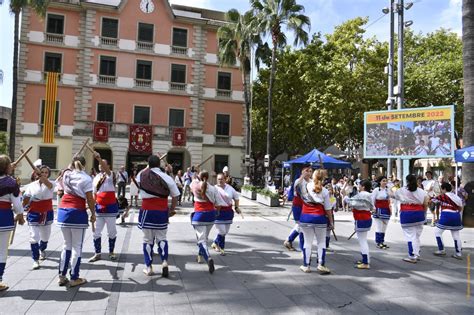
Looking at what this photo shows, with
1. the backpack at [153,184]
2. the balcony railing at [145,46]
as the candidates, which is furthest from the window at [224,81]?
the backpack at [153,184]

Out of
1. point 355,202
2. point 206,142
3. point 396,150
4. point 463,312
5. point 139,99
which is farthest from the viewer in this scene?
point 206,142

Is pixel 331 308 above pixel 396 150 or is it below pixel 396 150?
below

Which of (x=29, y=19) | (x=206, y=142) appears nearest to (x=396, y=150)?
(x=206, y=142)

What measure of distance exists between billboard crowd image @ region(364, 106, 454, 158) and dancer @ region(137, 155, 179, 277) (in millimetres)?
11630

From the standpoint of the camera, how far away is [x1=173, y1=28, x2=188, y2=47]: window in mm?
29594

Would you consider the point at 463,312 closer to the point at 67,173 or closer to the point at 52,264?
the point at 67,173

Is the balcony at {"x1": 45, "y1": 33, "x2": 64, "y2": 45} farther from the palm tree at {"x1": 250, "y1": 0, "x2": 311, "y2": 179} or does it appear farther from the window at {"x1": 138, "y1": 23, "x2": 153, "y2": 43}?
the palm tree at {"x1": 250, "y1": 0, "x2": 311, "y2": 179}

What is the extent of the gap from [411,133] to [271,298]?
11.9 meters

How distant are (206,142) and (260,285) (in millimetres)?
25240

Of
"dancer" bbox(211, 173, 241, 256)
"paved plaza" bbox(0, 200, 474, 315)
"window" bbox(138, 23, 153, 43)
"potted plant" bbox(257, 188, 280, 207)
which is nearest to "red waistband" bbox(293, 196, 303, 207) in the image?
"paved plaza" bbox(0, 200, 474, 315)

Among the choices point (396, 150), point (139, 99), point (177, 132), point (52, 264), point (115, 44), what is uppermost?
point (115, 44)

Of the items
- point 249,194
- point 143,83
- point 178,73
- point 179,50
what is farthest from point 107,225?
point 179,50

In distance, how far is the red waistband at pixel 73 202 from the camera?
18.1 feet

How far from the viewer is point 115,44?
28141 mm
